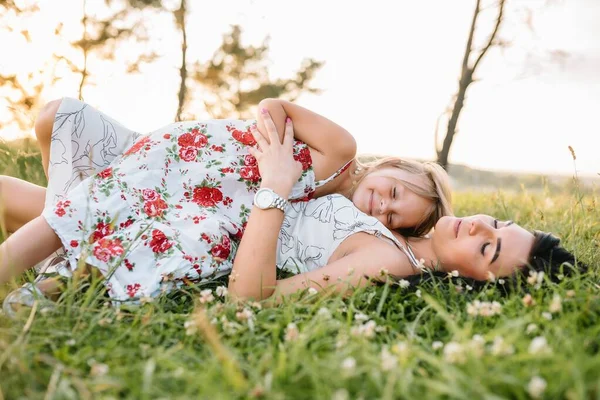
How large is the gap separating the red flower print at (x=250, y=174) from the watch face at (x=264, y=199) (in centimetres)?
39

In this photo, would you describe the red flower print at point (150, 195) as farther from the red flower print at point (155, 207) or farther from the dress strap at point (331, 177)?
the dress strap at point (331, 177)

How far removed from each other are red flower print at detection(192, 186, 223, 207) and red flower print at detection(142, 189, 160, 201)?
0.20 m

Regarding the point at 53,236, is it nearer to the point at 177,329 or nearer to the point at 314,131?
the point at 177,329

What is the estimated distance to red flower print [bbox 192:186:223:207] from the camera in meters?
2.71

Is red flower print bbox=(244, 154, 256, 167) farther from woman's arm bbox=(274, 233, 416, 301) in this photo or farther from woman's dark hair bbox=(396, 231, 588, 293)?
woman's dark hair bbox=(396, 231, 588, 293)

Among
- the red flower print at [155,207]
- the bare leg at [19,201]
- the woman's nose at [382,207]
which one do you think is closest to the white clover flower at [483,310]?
the woman's nose at [382,207]

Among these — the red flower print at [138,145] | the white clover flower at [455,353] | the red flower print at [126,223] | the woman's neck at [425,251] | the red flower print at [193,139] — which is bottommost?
the woman's neck at [425,251]

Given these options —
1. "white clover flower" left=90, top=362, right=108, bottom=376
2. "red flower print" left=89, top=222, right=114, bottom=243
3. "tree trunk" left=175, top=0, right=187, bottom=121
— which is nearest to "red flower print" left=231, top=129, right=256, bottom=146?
"red flower print" left=89, top=222, right=114, bottom=243

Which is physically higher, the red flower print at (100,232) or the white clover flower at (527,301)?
the white clover flower at (527,301)

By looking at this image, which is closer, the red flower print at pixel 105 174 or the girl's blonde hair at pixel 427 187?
the red flower print at pixel 105 174

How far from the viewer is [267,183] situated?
8.23 ft

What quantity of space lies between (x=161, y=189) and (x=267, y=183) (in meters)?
0.60

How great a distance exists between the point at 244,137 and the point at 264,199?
2.12 feet

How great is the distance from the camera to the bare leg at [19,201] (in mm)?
2875
